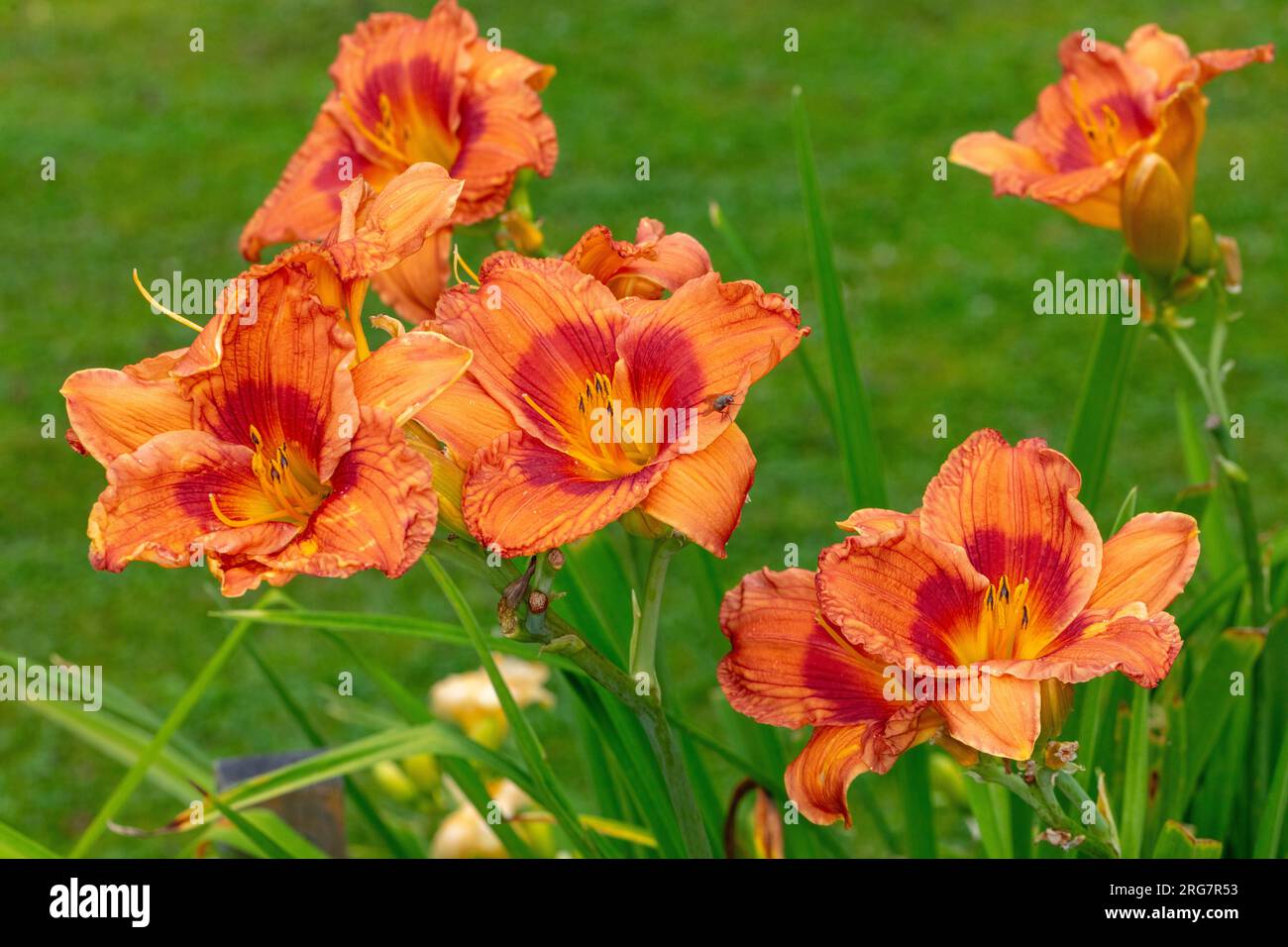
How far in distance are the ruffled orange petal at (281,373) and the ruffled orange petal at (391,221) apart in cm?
3

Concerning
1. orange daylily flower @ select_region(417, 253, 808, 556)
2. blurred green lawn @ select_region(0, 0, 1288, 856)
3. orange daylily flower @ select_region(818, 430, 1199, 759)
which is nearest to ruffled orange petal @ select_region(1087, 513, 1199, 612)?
orange daylily flower @ select_region(818, 430, 1199, 759)

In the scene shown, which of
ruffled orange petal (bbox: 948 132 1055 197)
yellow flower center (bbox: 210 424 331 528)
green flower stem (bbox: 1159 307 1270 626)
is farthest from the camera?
ruffled orange petal (bbox: 948 132 1055 197)

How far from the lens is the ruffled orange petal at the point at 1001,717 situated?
28.8 inches

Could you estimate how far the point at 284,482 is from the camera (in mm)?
821

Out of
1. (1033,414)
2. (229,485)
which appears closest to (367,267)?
(229,485)

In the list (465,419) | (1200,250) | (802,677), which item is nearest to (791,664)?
(802,677)

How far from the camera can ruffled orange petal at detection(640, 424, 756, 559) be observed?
0.75 metres

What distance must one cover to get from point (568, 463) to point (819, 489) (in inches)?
96.7

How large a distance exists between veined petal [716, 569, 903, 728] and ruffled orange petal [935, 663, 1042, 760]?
8 cm

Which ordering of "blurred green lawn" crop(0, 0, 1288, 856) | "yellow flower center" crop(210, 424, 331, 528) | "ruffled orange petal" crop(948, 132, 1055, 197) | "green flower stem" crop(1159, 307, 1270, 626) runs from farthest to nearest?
"blurred green lawn" crop(0, 0, 1288, 856) < "ruffled orange petal" crop(948, 132, 1055, 197) < "green flower stem" crop(1159, 307, 1270, 626) < "yellow flower center" crop(210, 424, 331, 528)

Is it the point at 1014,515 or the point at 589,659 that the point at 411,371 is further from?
the point at 1014,515

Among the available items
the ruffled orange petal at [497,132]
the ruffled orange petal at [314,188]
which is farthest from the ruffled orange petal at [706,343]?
the ruffled orange petal at [314,188]

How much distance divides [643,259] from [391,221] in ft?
0.55

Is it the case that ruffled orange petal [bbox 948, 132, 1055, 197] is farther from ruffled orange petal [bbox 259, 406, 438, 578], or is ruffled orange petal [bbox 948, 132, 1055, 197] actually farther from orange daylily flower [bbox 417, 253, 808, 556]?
ruffled orange petal [bbox 259, 406, 438, 578]
